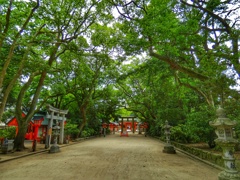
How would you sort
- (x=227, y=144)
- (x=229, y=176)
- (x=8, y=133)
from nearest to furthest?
(x=229, y=176) < (x=227, y=144) < (x=8, y=133)

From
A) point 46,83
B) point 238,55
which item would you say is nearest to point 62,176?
point 238,55

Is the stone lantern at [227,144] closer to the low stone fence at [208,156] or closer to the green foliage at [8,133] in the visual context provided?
the low stone fence at [208,156]

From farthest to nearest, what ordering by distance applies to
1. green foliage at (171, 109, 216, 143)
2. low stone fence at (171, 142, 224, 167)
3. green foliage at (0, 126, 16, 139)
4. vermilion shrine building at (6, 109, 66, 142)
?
vermilion shrine building at (6, 109, 66, 142) → green foliage at (0, 126, 16, 139) → green foliage at (171, 109, 216, 143) → low stone fence at (171, 142, 224, 167)

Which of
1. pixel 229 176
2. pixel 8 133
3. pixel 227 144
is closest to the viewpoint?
pixel 229 176

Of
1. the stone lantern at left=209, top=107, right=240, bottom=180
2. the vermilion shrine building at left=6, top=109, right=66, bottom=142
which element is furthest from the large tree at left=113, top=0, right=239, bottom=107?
the vermilion shrine building at left=6, top=109, right=66, bottom=142

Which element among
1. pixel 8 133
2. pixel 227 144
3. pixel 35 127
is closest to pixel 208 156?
pixel 227 144

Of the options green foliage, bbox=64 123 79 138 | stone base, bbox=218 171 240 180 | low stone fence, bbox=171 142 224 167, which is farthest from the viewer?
green foliage, bbox=64 123 79 138

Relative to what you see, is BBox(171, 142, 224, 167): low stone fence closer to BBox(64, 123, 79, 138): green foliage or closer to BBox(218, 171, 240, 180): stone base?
BBox(218, 171, 240, 180): stone base

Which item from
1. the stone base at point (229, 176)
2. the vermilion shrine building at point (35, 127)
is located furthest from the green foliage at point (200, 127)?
the vermilion shrine building at point (35, 127)

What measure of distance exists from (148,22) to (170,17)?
3.30ft

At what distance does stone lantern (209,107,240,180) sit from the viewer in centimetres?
414

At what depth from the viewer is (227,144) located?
436 cm

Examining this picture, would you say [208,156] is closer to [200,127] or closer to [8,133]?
[200,127]

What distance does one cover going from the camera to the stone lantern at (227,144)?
163 inches
